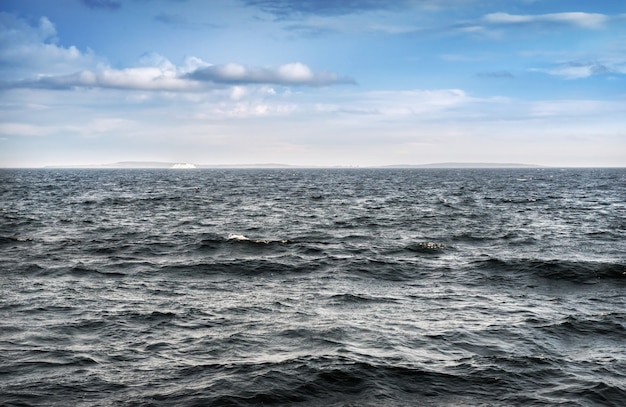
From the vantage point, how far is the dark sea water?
12883 millimetres

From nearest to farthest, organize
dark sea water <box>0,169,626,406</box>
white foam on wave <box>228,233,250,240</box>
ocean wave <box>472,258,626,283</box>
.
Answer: dark sea water <box>0,169,626,406</box> < ocean wave <box>472,258,626,283</box> < white foam on wave <box>228,233,250,240</box>

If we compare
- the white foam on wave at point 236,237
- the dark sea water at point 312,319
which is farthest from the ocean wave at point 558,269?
the white foam on wave at point 236,237

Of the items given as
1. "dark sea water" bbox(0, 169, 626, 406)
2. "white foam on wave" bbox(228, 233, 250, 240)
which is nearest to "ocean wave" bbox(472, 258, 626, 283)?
"dark sea water" bbox(0, 169, 626, 406)

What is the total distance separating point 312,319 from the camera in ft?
60.6

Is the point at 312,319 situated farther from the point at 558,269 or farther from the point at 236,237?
the point at 236,237

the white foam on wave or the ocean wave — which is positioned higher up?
the white foam on wave

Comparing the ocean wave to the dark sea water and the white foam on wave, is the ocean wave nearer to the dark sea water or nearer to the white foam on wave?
the dark sea water

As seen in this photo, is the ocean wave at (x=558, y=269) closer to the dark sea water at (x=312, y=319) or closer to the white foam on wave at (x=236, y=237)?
the dark sea water at (x=312, y=319)

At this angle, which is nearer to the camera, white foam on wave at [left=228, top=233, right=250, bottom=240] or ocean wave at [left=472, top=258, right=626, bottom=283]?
ocean wave at [left=472, top=258, right=626, bottom=283]

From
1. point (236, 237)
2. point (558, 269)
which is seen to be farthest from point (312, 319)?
point (236, 237)

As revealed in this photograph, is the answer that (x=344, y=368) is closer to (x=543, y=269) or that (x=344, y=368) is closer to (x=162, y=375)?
(x=162, y=375)

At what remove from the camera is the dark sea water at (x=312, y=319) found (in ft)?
42.3

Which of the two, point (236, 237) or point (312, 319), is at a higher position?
point (236, 237)

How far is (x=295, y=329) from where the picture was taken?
17.3 meters
